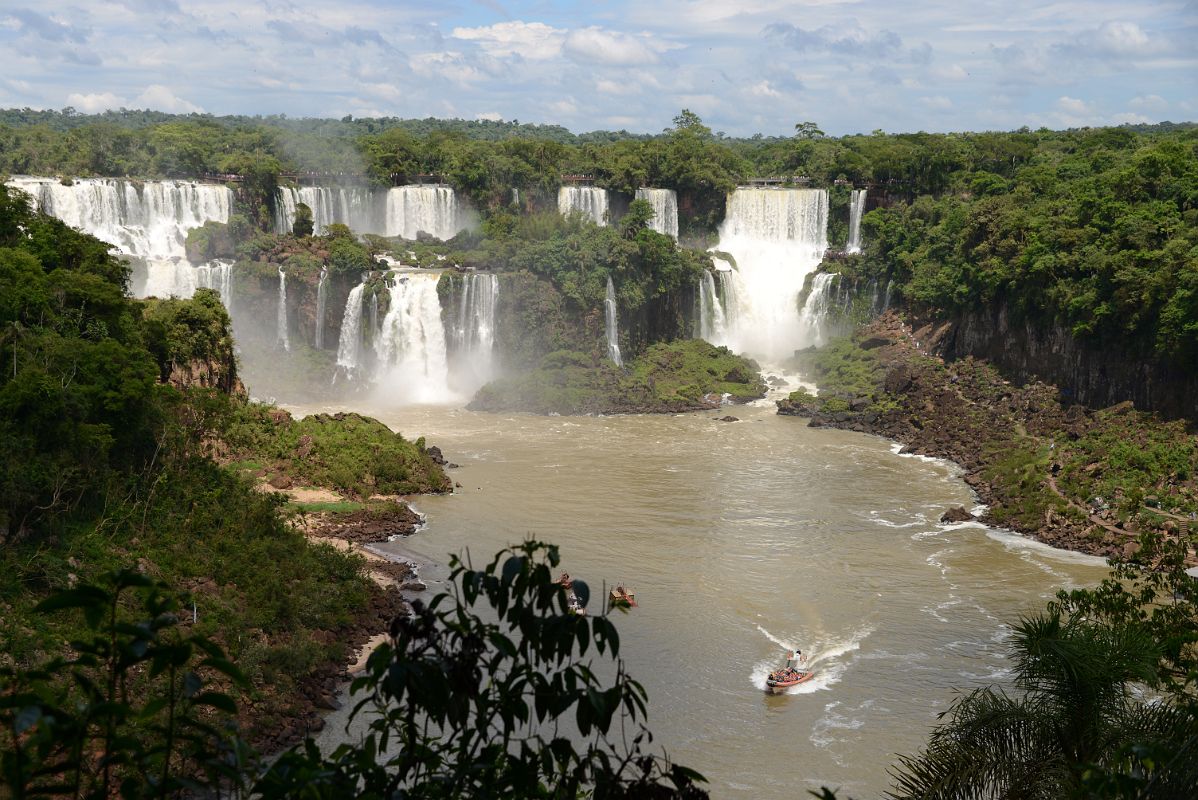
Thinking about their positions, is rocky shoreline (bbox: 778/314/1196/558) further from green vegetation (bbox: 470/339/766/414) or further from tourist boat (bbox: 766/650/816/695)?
tourist boat (bbox: 766/650/816/695)

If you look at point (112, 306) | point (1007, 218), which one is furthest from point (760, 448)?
point (112, 306)

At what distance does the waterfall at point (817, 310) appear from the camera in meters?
52.5

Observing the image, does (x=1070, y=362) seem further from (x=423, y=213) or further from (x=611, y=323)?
(x=423, y=213)

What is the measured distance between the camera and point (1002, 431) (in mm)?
37375

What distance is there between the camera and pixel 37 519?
19.1 meters

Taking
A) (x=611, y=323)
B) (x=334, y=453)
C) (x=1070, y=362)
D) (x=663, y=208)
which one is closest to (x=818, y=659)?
(x=334, y=453)

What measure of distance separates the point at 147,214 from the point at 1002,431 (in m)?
36.8

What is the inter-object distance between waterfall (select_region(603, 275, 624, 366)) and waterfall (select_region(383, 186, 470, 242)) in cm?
1078

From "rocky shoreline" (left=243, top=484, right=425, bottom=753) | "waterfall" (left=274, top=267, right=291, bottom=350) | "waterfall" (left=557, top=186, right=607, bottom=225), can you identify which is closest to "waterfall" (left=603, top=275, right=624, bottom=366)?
"waterfall" (left=557, top=186, right=607, bottom=225)

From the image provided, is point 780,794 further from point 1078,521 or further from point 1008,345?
point 1008,345

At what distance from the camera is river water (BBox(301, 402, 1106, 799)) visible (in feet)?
60.7

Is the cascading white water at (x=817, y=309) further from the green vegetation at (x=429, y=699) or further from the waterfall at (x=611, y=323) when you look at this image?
the green vegetation at (x=429, y=699)

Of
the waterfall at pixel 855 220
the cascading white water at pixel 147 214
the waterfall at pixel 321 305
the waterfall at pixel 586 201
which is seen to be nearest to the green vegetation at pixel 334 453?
the waterfall at pixel 321 305

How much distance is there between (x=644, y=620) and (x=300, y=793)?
60.9ft
